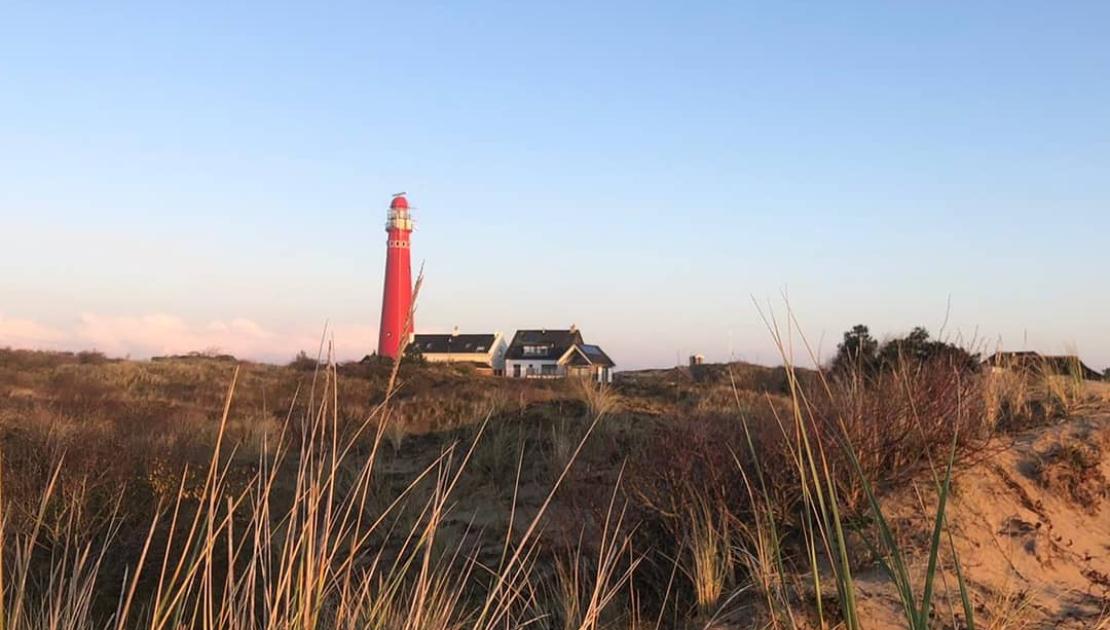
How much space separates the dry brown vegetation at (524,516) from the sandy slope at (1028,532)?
70 mm

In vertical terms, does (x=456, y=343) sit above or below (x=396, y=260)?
below

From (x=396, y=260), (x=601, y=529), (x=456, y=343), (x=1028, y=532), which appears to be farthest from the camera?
(x=456, y=343)

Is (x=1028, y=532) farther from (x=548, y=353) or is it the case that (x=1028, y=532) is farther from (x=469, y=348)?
(x=469, y=348)

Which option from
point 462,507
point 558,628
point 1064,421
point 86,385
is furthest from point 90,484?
point 86,385

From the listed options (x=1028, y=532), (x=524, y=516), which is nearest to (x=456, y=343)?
(x=524, y=516)

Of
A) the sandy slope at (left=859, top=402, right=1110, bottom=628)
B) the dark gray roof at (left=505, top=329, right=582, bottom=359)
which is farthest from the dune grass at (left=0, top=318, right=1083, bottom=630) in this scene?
the dark gray roof at (left=505, top=329, right=582, bottom=359)

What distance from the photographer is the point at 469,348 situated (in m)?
66.5

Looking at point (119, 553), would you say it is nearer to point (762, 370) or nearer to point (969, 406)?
point (969, 406)

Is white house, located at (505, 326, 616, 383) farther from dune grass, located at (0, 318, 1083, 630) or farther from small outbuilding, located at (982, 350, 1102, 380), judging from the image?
dune grass, located at (0, 318, 1083, 630)

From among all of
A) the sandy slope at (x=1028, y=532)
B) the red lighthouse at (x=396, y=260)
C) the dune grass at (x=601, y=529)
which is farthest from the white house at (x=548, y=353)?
the sandy slope at (x=1028, y=532)

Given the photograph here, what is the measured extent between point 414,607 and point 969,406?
5.46 metres

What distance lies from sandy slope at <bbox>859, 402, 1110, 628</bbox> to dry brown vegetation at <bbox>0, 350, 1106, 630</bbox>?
0.23ft

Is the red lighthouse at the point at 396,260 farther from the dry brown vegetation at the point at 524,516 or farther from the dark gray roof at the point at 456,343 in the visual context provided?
the dry brown vegetation at the point at 524,516

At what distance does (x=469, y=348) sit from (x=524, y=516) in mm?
56614
